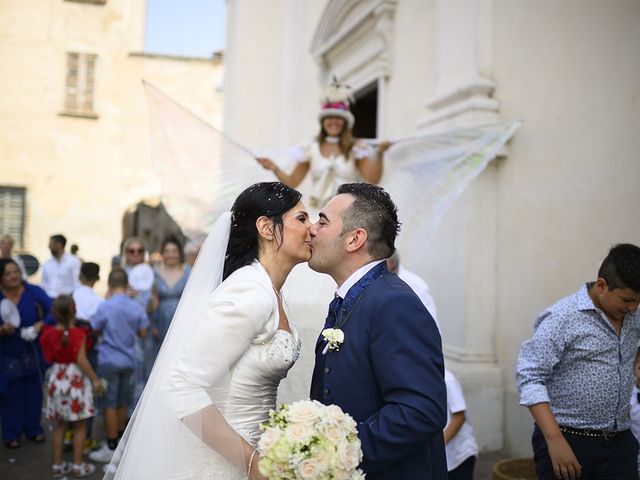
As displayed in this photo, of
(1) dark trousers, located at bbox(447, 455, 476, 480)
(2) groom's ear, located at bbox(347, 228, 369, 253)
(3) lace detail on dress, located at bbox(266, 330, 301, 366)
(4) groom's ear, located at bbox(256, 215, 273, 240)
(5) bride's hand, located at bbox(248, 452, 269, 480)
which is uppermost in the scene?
(4) groom's ear, located at bbox(256, 215, 273, 240)

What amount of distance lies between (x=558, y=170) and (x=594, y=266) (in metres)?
0.76

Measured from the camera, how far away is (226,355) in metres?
2.04

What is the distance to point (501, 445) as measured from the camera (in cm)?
502

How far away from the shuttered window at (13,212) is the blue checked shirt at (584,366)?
59.1 ft

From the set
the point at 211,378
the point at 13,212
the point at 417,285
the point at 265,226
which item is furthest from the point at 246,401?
the point at 13,212

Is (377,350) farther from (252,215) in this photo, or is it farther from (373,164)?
(373,164)

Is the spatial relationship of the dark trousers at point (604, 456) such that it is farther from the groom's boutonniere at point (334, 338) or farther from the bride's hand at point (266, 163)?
the bride's hand at point (266, 163)

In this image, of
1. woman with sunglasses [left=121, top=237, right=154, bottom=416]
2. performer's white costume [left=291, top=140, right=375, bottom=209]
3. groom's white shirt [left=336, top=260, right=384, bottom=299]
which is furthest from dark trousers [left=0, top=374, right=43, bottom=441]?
groom's white shirt [left=336, top=260, right=384, bottom=299]

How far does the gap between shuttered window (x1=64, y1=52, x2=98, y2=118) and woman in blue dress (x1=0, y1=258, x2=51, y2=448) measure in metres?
14.1

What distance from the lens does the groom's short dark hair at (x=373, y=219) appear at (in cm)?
219

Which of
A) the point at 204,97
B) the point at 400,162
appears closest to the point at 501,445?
the point at 400,162

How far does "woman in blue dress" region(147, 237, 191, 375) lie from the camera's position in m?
5.94

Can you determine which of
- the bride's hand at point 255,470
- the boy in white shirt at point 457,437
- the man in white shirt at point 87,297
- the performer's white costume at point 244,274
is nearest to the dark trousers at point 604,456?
the boy in white shirt at point 457,437

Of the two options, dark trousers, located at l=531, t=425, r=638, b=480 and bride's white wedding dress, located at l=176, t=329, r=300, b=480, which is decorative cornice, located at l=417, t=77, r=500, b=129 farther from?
bride's white wedding dress, located at l=176, t=329, r=300, b=480
